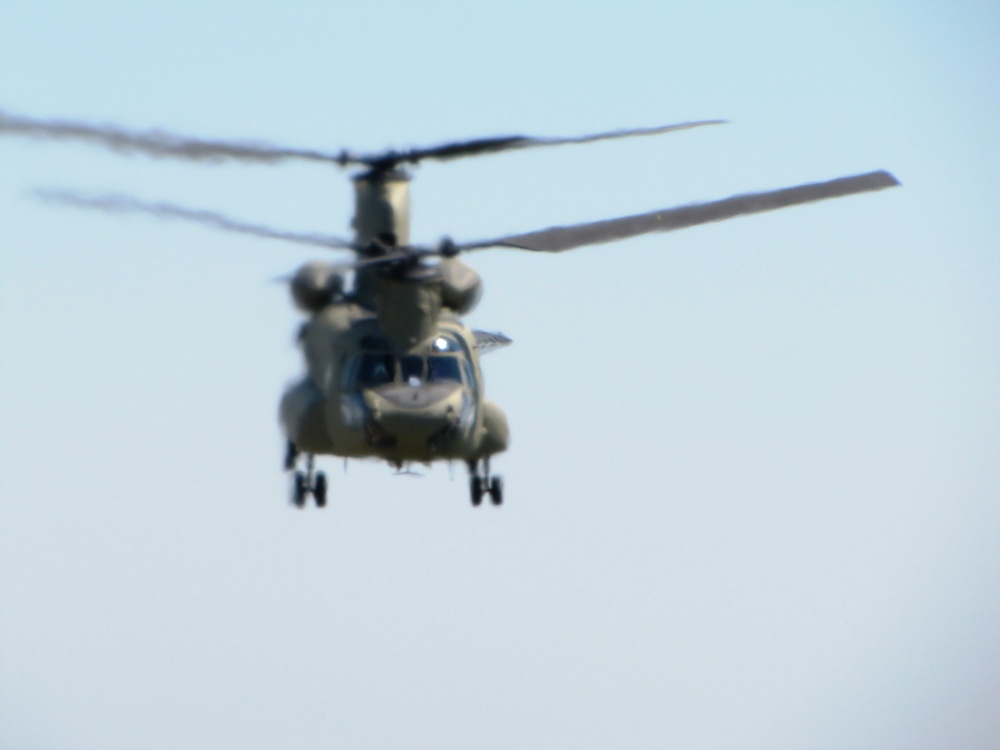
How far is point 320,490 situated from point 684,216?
33.7 ft

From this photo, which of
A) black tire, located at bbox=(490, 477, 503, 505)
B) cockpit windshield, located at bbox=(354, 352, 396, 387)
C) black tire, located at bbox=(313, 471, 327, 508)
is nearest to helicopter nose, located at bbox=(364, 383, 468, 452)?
cockpit windshield, located at bbox=(354, 352, 396, 387)

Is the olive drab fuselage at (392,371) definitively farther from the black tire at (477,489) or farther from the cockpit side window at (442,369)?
the black tire at (477,489)

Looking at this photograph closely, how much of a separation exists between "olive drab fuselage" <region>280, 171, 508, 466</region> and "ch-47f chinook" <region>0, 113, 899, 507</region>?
2cm

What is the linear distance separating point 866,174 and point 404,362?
1161 cm

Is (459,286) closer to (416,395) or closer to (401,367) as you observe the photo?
(401,367)

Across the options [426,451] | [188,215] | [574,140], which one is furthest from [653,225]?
[188,215]

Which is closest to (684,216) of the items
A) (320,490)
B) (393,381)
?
(393,381)

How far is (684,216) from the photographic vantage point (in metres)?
45.6

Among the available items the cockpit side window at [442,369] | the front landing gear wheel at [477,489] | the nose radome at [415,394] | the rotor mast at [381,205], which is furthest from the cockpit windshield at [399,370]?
the front landing gear wheel at [477,489]

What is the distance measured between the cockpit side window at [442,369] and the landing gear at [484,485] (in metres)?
4.27

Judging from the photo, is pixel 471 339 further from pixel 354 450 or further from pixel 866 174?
pixel 866 174

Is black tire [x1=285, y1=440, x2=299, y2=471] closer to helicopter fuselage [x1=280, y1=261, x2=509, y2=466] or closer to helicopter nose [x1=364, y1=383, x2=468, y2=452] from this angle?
helicopter fuselage [x1=280, y1=261, x2=509, y2=466]

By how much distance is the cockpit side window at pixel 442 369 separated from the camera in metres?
44.9

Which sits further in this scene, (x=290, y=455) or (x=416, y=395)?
(x=290, y=455)
